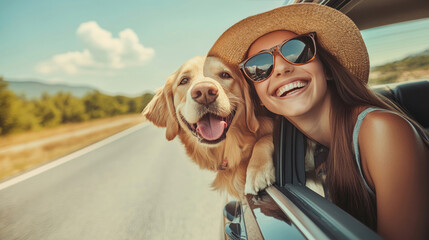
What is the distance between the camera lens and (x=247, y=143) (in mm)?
2297

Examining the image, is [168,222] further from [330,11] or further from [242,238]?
[330,11]

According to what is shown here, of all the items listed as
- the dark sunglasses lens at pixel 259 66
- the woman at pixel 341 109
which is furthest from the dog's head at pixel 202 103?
the dark sunglasses lens at pixel 259 66

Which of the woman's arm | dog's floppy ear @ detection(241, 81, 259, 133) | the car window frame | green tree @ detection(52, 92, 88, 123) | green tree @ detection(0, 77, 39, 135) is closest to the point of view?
the car window frame

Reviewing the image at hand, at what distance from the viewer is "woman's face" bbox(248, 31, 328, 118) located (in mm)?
1576

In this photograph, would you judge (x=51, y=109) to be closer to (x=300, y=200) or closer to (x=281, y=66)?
(x=281, y=66)

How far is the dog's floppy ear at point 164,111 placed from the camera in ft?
7.75

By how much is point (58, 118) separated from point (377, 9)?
2656 cm

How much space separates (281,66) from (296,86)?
0.54ft

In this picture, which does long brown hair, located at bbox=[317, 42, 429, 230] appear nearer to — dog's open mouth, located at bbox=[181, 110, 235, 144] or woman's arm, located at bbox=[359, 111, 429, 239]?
woman's arm, located at bbox=[359, 111, 429, 239]

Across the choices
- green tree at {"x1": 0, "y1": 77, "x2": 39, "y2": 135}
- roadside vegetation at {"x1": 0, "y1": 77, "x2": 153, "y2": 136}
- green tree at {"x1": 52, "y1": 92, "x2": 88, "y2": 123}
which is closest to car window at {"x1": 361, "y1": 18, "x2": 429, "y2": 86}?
roadside vegetation at {"x1": 0, "y1": 77, "x2": 153, "y2": 136}

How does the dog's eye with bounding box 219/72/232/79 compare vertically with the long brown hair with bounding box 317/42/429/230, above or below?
above

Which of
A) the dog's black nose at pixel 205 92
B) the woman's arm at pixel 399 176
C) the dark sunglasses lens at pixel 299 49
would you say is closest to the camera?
the woman's arm at pixel 399 176

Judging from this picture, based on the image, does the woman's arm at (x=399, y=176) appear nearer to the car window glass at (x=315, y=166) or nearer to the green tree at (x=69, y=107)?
the car window glass at (x=315, y=166)

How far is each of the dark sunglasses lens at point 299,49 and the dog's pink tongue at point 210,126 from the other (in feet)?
2.61
